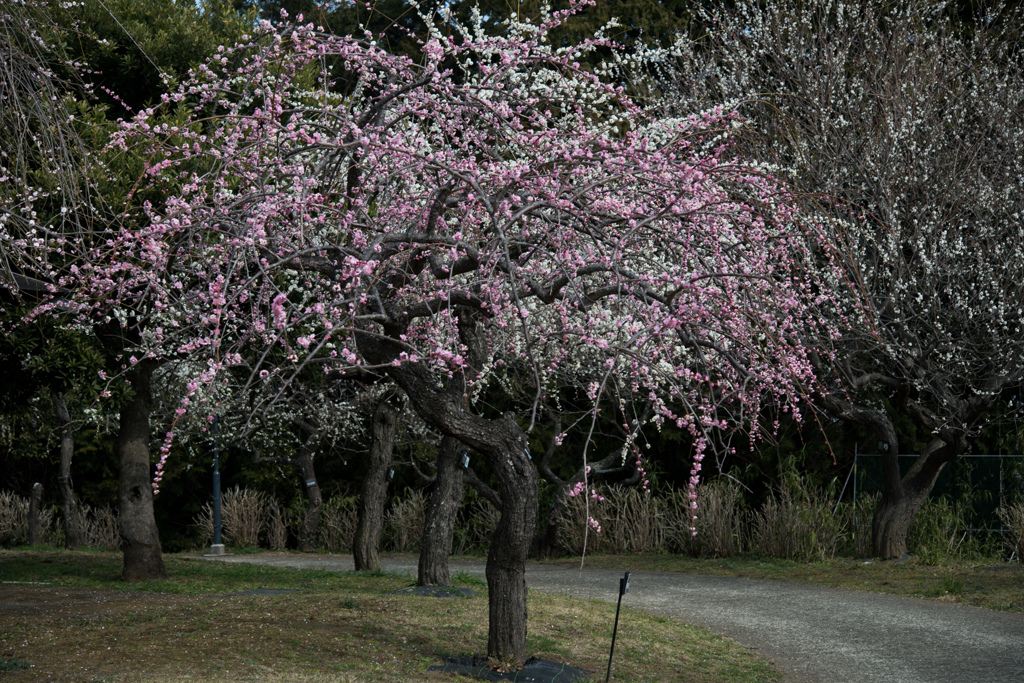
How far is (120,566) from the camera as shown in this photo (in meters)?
11.6

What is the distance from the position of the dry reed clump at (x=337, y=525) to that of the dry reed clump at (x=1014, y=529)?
975cm

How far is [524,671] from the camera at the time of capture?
5.77 meters

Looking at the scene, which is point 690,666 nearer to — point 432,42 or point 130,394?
point 432,42

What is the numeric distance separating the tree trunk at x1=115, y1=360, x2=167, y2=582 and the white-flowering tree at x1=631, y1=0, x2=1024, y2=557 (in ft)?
22.8

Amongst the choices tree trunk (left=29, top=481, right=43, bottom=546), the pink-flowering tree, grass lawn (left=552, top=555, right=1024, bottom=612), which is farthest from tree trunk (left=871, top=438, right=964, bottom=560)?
tree trunk (left=29, top=481, right=43, bottom=546)

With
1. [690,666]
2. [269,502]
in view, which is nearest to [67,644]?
[690,666]

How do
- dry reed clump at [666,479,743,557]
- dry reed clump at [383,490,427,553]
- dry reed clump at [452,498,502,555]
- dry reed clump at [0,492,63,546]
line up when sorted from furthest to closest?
dry reed clump at [0,492,63,546] < dry reed clump at [383,490,427,553] < dry reed clump at [452,498,502,555] < dry reed clump at [666,479,743,557]

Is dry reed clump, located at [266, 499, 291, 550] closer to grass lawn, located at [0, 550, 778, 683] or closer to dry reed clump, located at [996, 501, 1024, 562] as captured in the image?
grass lawn, located at [0, 550, 778, 683]

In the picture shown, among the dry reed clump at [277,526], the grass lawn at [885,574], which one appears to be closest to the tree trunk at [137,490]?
the grass lawn at [885,574]

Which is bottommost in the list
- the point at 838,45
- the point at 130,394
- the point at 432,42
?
the point at 130,394

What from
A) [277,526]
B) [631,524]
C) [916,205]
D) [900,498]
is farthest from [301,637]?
[277,526]

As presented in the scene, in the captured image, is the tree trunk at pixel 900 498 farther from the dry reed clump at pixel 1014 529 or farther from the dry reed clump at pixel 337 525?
the dry reed clump at pixel 337 525

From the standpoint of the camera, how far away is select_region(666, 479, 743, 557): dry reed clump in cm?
1301

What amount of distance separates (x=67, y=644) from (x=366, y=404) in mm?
7088
